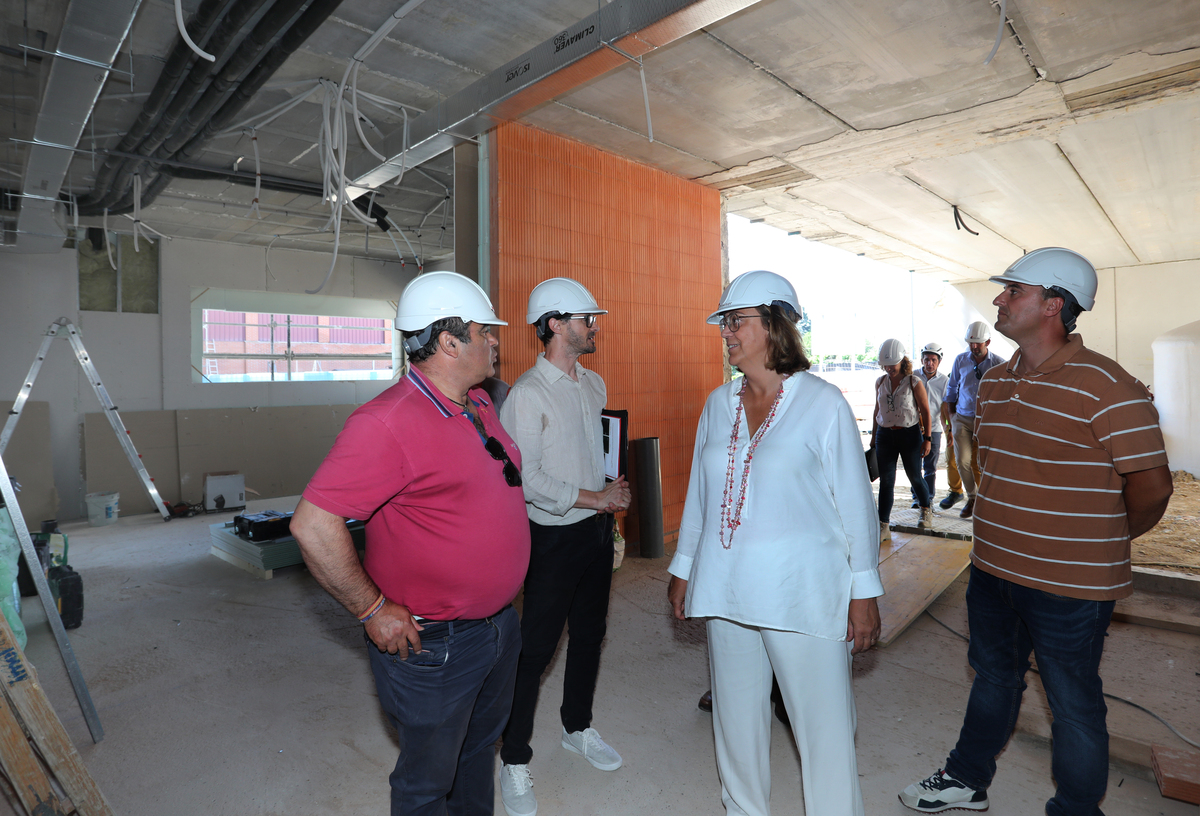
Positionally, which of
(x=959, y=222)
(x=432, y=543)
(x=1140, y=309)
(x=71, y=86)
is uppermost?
(x=959, y=222)

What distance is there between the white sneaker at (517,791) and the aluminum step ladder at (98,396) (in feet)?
21.3

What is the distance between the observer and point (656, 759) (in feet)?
8.50

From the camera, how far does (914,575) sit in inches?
172

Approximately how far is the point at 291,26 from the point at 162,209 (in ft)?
16.9

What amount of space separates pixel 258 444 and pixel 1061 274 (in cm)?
935

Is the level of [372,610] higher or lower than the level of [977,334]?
lower

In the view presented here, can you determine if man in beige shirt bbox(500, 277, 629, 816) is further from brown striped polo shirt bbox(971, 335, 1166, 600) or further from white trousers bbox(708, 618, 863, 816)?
brown striped polo shirt bbox(971, 335, 1166, 600)

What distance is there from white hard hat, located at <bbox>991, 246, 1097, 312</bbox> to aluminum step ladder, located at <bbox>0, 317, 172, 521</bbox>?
8005mm

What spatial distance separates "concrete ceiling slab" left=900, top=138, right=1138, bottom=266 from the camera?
18.8 feet

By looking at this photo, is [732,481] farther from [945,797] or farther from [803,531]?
[945,797]

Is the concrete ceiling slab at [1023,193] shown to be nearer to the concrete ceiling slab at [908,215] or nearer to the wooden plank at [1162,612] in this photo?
the concrete ceiling slab at [908,215]

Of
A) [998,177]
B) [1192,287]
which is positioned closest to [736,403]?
[998,177]

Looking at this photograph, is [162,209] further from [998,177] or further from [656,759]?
[998,177]

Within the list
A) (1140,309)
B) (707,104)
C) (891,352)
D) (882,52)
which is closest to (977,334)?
(891,352)
